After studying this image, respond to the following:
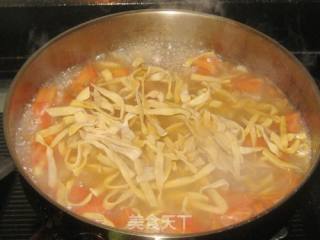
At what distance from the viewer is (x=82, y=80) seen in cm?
239

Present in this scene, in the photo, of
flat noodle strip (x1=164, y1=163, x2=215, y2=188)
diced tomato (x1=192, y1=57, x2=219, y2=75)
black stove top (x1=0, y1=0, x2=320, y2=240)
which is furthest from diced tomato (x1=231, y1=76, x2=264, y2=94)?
flat noodle strip (x1=164, y1=163, x2=215, y2=188)

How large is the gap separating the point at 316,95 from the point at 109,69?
0.92 m

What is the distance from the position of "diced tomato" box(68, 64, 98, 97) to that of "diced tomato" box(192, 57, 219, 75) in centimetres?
46

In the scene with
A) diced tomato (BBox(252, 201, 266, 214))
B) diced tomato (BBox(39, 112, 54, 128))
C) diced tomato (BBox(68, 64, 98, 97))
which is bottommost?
diced tomato (BBox(252, 201, 266, 214))

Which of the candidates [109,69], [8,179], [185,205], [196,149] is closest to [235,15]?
[109,69]

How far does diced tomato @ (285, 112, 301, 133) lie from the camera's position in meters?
2.22

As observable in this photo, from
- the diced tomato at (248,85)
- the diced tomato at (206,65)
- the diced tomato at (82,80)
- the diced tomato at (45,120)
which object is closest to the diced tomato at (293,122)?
the diced tomato at (248,85)

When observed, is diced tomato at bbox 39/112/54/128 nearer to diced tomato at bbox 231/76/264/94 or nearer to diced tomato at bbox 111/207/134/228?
diced tomato at bbox 111/207/134/228

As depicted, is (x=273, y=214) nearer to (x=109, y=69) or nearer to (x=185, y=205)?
(x=185, y=205)

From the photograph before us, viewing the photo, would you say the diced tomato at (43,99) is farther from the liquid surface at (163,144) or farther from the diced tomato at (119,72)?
the diced tomato at (119,72)

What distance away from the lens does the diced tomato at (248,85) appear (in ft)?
7.81

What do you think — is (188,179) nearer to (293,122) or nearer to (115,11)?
(293,122)

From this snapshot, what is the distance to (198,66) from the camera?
247 cm

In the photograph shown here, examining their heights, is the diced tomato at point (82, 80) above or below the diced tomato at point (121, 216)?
above
